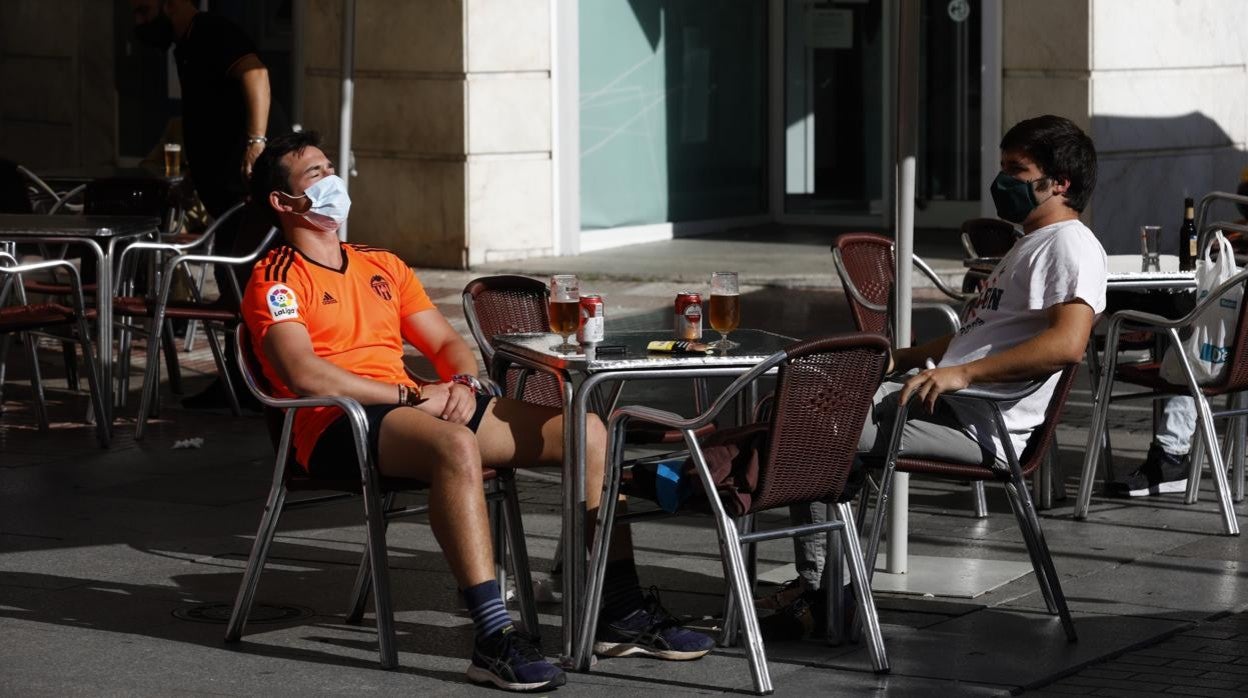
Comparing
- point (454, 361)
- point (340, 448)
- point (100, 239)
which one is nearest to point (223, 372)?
point (100, 239)

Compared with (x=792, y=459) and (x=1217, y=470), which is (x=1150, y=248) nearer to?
(x=1217, y=470)

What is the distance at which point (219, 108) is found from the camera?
31.4 ft

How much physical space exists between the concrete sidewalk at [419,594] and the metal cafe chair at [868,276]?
676 mm

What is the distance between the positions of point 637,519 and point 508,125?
9.65 meters

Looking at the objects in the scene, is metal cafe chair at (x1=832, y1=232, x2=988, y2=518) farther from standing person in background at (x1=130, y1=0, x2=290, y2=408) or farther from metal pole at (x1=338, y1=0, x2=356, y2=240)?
standing person in background at (x1=130, y1=0, x2=290, y2=408)

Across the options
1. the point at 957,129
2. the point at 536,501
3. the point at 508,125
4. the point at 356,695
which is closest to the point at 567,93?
the point at 508,125

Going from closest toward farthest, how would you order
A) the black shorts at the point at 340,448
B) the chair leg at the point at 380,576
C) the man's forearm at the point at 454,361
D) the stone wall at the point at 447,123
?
the chair leg at the point at 380,576 → the black shorts at the point at 340,448 → the man's forearm at the point at 454,361 → the stone wall at the point at 447,123

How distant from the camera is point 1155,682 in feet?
16.9

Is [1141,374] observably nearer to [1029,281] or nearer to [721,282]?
[1029,281]

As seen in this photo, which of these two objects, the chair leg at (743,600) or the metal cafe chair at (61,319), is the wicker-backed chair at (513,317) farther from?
the metal cafe chair at (61,319)

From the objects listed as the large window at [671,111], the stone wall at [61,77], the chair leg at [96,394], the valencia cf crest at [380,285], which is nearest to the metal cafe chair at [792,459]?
the valencia cf crest at [380,285]

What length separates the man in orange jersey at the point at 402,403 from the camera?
527 cm

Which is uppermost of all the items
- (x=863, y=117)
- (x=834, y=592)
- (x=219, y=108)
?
(x=863, y=117)

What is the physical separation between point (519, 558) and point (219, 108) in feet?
14.9
